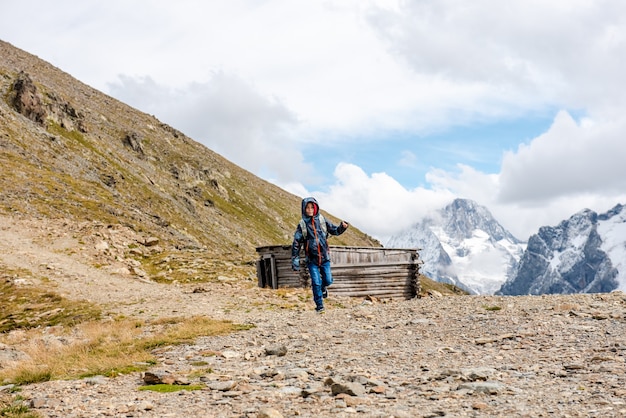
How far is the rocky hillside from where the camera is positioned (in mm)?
44016

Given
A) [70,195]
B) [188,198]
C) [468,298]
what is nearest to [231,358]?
[468,298]

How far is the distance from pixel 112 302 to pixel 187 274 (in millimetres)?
9124

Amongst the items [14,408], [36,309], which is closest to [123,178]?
[36,309]

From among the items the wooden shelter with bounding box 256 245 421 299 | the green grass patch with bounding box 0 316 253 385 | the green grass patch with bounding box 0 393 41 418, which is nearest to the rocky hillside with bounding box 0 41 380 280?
the wooden shelter with bounding box 256 245 421 299

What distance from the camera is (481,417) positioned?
5.96 meters

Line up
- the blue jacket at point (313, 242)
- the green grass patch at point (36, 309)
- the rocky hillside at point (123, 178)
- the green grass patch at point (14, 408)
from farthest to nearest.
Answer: the rocky hillside at point (123, 178), the green grass patch at point (36, 309), the blue jacket at point (313, 242), the green grass patch at point (14, 408)

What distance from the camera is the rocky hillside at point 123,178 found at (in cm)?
4402

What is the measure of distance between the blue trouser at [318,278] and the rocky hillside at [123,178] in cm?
1338

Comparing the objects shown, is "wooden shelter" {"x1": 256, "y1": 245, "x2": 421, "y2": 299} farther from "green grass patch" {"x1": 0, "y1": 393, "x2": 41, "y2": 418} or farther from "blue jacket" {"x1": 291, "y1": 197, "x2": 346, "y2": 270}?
"green grass patch" {"x1": 0, "y1": 393, "x2": 41, "y2": 418}

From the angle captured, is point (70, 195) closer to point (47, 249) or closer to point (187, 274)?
point (47, 249)


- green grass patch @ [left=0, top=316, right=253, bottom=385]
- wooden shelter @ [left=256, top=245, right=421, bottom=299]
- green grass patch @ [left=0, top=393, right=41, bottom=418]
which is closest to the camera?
green grass patch @ [left=0, top=393, right=41, bottom=418]

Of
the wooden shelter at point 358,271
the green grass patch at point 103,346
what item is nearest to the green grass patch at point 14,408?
the green grass patch at point 103,346

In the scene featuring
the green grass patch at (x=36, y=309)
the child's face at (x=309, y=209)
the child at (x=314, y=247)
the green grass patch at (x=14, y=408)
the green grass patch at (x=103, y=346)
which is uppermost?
the child's face at (x=309, y=209)

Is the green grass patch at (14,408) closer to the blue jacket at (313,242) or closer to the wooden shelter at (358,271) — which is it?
the blue jacket at (313,242)
